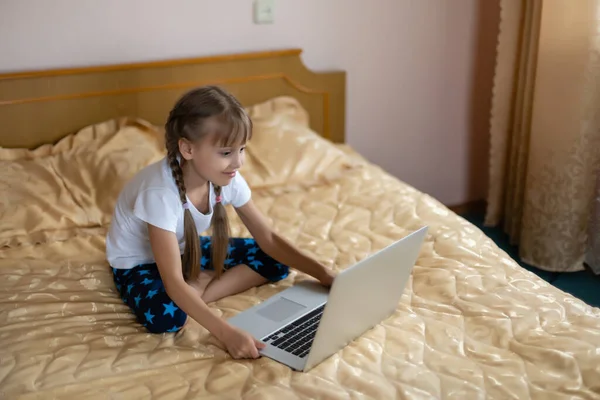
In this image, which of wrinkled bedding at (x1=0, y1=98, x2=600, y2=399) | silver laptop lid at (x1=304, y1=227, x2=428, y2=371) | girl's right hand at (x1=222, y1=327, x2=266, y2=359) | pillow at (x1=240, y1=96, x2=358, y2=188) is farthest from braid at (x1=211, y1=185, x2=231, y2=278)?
pillow at (x1=240, y1=96, x2=358, y2=188)

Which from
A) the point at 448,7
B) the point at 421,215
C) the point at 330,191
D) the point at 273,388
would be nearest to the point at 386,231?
the point at 421,215

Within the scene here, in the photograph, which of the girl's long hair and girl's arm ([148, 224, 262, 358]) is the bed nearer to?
girl's arm ([148, 224, 262, 358])

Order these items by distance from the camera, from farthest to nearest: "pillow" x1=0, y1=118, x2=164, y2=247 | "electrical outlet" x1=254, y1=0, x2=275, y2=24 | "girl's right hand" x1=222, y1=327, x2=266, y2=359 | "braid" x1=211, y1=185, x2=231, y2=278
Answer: "electrical outlet" x1=254, y1=0, x2=275, y2=24, "pillow" x1=0, y1=118, x2=164, y2=247, "braid" x1=211, y1=185, x2=231, y2=278, "girl's right hand" x1=222, y1=327, x2=266, y2=359

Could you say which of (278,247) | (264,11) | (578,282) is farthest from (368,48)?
(278,247)

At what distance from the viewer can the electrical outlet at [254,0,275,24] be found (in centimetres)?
270

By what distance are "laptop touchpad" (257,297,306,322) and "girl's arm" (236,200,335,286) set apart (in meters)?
0.12

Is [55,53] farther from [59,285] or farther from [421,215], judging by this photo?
[421,215]

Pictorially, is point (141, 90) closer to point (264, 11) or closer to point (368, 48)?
point (264, 11)

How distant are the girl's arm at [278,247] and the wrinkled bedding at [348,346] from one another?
0.26 feet

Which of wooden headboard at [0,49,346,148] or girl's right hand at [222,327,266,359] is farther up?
wooden headboard at [0,49,346,148]

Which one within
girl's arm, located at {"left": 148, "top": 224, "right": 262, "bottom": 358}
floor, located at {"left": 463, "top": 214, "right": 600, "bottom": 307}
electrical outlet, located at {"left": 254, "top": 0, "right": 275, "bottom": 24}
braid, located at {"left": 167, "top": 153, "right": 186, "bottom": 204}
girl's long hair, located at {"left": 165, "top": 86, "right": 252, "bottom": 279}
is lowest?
floor, located at {"left": 463, "top": 214, "right": 600, "bottom": 307}

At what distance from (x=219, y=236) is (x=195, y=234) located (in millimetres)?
90

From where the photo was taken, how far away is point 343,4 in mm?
2857

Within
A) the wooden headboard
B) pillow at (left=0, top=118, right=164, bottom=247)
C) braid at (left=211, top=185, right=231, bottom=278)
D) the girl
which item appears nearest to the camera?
the girl
